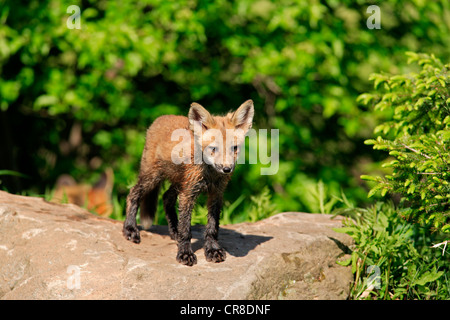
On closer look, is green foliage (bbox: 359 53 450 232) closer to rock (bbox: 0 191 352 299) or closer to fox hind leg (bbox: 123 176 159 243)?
rock (bbox: 0 191 352 299)

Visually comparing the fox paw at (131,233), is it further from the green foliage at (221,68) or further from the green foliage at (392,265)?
the green foliage at (392,265)

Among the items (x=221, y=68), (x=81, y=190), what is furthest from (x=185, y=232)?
(x=81, y=190)

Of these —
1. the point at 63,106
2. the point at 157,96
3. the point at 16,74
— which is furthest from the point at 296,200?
the point at 16,74

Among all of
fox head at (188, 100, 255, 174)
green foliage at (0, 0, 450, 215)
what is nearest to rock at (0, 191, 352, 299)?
fox head at (188, 100, 255, 174)

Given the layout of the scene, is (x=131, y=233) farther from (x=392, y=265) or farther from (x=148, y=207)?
(x=392, y=265)

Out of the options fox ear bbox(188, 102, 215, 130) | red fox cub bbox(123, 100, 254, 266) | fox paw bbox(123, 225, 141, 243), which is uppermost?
fox ear bbox(188, 102, 215, 130)

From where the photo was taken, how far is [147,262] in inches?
172

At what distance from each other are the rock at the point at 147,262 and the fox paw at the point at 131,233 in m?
0.08

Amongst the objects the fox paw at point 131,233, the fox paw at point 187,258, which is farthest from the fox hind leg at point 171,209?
the fox paw at point 187,258

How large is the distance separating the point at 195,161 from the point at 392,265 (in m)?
2.23

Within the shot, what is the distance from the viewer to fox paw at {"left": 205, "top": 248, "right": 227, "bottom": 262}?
4.53 meters

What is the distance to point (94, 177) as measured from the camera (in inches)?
375

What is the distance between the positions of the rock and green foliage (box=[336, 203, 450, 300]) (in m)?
0.15

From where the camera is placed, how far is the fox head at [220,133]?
14.4 ft
